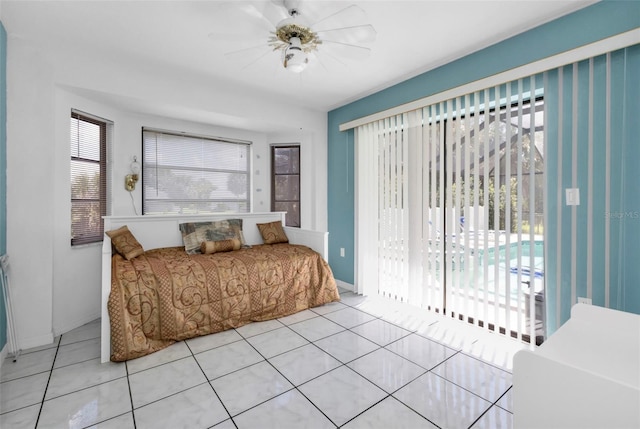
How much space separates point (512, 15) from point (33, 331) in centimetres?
440

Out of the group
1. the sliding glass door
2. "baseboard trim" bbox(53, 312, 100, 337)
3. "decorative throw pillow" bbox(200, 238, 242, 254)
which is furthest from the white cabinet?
"baseboard trim" bbox(53, 312, 100, 337)

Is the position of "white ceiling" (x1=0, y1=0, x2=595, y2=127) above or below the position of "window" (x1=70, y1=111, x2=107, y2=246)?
above

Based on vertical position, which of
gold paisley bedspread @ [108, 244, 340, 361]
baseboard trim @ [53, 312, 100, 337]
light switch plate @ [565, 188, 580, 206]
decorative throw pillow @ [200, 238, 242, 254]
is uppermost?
light switch plate @ [565, 188, 580, 206]

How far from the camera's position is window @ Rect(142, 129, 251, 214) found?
12.1 feet

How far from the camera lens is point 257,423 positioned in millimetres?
1552

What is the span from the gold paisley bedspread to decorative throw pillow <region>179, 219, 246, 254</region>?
0.16 m

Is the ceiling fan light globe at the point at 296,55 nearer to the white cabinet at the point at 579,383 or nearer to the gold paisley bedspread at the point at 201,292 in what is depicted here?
the gold paisley bedspread at the point at 201,292

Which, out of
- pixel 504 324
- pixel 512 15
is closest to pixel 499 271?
pixel 504 324

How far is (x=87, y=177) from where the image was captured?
9.93 ft

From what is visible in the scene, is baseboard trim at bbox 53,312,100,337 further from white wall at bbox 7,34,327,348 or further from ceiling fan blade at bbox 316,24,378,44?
ceiling fan blade at bbox 316,24,378,44

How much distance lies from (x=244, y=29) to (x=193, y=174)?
225 centimetres

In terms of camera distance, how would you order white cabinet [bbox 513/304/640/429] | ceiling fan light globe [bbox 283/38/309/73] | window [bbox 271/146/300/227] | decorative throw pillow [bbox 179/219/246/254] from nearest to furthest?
white cabinet [bbox 513/304/640/429], ceiling fan light globe [bbox 283/38/309/73], decorative throw pillow [bbox 179/219/246/254], window [bbox 271/146/300/227]

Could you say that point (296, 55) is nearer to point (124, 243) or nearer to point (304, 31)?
point (304, 31)

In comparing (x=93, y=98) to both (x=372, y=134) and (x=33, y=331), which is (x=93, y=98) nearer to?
(x=33, y=331)
